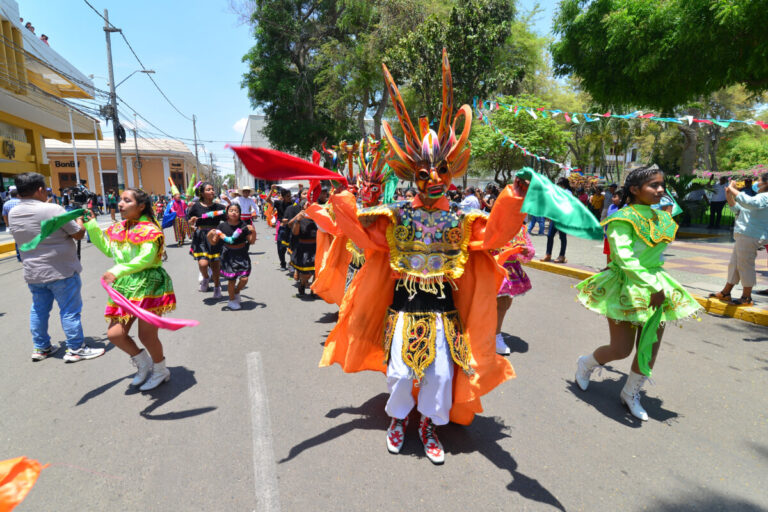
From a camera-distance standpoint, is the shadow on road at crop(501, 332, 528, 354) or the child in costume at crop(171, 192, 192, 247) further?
the child in costume at crop(171, 192, 192, 247)

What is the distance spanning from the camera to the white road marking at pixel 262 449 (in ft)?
7.50

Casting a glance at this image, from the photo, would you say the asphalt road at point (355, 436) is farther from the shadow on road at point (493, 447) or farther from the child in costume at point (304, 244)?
the child in costume at point (304, 244)

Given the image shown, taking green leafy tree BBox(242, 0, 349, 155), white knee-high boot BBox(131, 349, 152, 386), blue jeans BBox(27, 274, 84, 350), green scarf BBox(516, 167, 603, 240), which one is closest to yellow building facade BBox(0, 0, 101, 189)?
green leafy tree BBox(242, 0, 349, 155)

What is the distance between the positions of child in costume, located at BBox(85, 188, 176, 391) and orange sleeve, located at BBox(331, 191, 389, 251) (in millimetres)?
1789

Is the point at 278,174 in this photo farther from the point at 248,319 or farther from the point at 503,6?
the point at 503,6

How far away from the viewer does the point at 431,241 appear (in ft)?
8.64

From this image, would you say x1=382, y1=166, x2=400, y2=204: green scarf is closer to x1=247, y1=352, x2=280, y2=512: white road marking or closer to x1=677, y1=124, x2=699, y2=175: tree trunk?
x1=247, y1=352, x2=280, y2=512: white road marking

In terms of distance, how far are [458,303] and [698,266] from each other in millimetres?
7927

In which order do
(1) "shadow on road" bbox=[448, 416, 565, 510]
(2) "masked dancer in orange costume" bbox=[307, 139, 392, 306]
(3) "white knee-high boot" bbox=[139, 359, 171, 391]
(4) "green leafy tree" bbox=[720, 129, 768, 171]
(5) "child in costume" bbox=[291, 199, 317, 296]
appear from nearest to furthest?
1. (1) "shadow on road" bbox=[448, 416, 565, 510]
2. (2) "masked dancer in orange costume" bbox=[307, 139, 392, 306]
3. (3) "white knee-high boot" bbox=[139, 359, 171, 391]
4. (5) "child in costume" bbox=[291, 199, 317, 296]
5. (4) "green leafy tree" bbox=[720, 129, 768, 171]

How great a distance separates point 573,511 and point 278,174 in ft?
8.14

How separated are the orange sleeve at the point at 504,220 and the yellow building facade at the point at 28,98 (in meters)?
18.0

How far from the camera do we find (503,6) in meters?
16.0

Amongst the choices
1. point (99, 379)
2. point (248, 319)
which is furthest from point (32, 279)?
point (248, 319)

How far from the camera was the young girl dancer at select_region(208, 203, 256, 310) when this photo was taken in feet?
20.2
